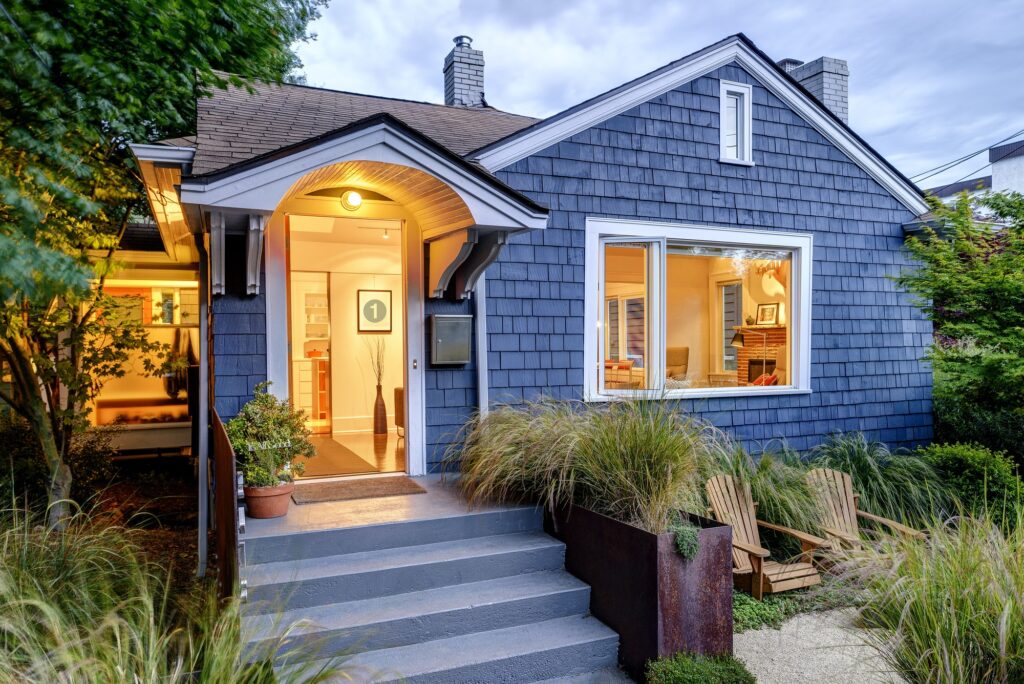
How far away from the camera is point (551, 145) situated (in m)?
6.20

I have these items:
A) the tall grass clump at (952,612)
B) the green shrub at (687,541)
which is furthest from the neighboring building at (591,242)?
the tall grass clump at (952,612)

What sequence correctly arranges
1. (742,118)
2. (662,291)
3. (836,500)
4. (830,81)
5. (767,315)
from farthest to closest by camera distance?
(830,81), (767,315), (742,118), (662,291), (836,500)

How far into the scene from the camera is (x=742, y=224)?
6992 mm

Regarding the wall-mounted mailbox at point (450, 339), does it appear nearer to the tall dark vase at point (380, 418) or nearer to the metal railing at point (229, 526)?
the metal railing at point (229, 526)

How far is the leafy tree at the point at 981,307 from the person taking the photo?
22.4 feet

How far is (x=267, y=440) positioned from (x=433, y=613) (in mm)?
1747

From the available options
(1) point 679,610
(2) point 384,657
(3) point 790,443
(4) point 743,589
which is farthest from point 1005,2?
(2) point 384,657

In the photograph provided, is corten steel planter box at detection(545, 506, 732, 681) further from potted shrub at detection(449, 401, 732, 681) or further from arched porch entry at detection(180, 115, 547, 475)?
arched porch entry at detection(180, 115, 547, 475)

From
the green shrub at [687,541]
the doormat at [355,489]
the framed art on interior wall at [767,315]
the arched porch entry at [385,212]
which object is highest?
the arched porch entry at [385,212]

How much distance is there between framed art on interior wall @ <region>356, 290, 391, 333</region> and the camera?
30.9 feet

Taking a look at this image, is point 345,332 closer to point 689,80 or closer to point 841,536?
point 689,80

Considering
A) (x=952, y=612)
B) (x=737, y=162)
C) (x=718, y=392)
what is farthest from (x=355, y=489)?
(x=737, y=162)

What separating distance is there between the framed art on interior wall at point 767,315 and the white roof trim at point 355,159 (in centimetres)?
356

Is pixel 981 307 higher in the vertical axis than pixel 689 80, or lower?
lower
